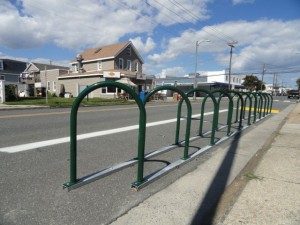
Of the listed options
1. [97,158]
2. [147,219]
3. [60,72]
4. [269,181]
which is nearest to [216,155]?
[269,181]

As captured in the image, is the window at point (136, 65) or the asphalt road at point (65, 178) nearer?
the asphalt road at point (65, 178)

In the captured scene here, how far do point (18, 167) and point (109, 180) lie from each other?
5.05 feet

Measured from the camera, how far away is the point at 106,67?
34375 mm

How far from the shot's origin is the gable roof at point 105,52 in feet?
111

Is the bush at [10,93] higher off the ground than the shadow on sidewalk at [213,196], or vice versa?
the bush at [10,93]

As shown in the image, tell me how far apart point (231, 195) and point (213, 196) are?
230 millimetres

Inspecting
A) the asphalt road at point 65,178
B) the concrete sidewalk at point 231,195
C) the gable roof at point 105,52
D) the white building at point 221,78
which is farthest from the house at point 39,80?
the white building at point 221,78

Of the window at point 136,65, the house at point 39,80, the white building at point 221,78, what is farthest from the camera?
the white building at point 221,78

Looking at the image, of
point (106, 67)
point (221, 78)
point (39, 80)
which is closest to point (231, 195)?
point (106, 67)

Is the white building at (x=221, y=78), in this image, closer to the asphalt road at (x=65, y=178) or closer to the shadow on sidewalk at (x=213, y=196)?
the asphalt road at (x=65, y=178)

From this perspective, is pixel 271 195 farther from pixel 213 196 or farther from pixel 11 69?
pixel 11 69

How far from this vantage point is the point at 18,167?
4066 mm

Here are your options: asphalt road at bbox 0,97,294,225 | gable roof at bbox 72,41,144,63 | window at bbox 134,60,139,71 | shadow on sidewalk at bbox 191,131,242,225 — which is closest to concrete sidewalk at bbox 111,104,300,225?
shadow on sidewalk at bbox 191,131,242,225

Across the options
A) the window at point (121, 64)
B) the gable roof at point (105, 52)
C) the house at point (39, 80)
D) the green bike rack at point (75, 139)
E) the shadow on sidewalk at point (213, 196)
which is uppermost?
the gable roof at point (105, 52)
